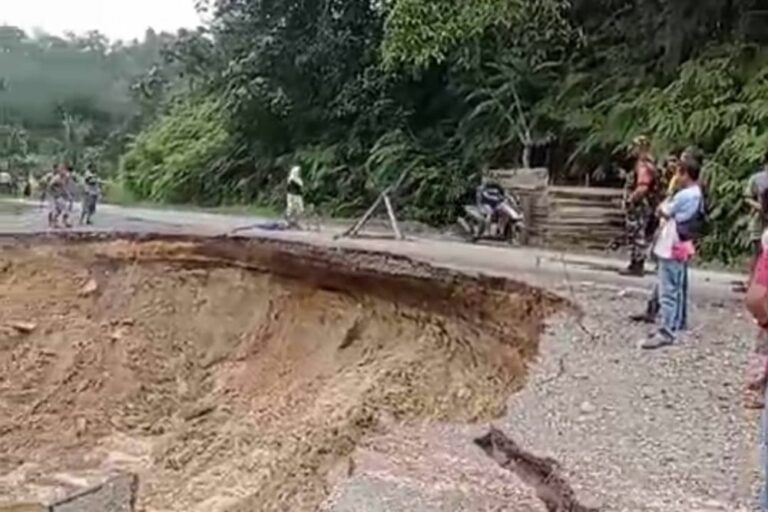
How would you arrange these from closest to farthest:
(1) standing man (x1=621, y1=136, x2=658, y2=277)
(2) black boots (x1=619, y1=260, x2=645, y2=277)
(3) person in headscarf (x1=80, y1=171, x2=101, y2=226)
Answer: (1) standing man (x1=621, y1=136, x2=658, y2=277) → (2) black boots (x1=619, y1=260, x2=645, y2=277) → (3) person in headscarf (x1=80, y1=171, x2=101, y2=226)

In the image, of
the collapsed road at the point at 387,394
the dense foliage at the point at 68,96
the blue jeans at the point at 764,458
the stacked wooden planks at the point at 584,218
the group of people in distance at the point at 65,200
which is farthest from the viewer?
the group of people in distance at the point at 65,200

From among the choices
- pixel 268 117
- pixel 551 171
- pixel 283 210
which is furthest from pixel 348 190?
pixel 551 171

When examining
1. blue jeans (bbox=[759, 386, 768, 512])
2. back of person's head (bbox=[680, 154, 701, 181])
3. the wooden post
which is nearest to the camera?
blue jeans (bbox=[759, 386, 768, 512])

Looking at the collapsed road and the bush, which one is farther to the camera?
the bush

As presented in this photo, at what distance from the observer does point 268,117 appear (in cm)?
2653

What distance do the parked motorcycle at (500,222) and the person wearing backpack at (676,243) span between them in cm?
792

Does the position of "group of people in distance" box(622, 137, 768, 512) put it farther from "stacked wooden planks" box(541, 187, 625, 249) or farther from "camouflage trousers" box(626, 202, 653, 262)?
"stacked wooden planks" box(541, 187, 625, 249)

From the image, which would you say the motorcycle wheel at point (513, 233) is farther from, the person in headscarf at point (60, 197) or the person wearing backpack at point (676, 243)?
the person in headscarf at point (60, 197)

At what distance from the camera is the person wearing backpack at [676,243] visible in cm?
913

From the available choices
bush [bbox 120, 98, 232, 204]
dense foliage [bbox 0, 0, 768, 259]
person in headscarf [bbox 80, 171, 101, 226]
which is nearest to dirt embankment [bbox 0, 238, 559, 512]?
dense foliage [bbox 0, 0, 768, 259]

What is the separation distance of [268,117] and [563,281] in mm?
15036

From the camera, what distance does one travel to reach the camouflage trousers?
1102 centimetres

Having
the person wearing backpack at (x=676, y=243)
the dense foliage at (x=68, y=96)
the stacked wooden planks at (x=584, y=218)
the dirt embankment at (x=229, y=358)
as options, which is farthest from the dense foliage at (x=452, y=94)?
the person wearing backpack at (x=676, y=243)

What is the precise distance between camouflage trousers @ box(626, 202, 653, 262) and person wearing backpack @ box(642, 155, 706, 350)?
53.9 inches
